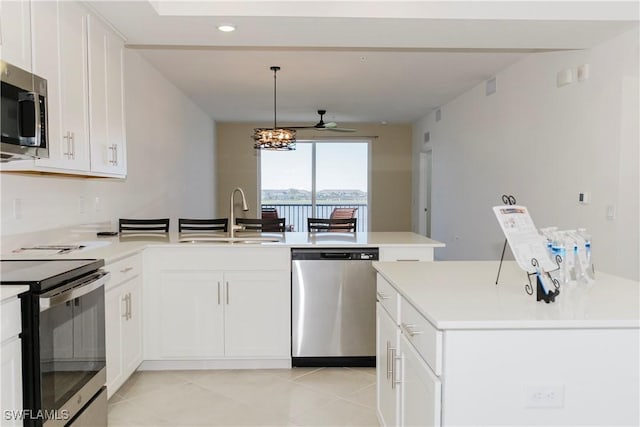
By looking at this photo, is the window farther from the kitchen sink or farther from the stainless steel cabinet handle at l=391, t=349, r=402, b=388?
the stainless steel cabinet handle at l=391, t=349, r=402, b=388

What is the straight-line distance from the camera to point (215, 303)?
3.27m

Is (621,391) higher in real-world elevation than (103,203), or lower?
lower

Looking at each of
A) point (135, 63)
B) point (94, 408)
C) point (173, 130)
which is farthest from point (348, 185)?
point (94, 408)

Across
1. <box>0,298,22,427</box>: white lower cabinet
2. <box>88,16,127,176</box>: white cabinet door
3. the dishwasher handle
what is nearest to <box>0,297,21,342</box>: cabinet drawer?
<box>0,298,22,427</box>: white lower cabinet

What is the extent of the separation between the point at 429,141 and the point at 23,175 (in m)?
7.06

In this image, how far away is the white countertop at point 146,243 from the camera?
2616mm

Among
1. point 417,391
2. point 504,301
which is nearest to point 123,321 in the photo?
point 417,391

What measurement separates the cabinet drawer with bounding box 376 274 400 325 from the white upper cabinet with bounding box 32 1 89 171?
5.75 feet

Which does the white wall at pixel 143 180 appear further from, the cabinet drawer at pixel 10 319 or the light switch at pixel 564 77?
the light switch at pixel 564 77

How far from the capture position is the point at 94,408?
2.27 meters

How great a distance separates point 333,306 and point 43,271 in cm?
191

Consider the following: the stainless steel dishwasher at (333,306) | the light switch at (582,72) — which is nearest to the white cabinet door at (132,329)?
the stainless steel dishwasher at (333,306)

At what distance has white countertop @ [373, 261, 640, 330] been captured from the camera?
4.46 ft

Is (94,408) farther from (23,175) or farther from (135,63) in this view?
(135,63)
